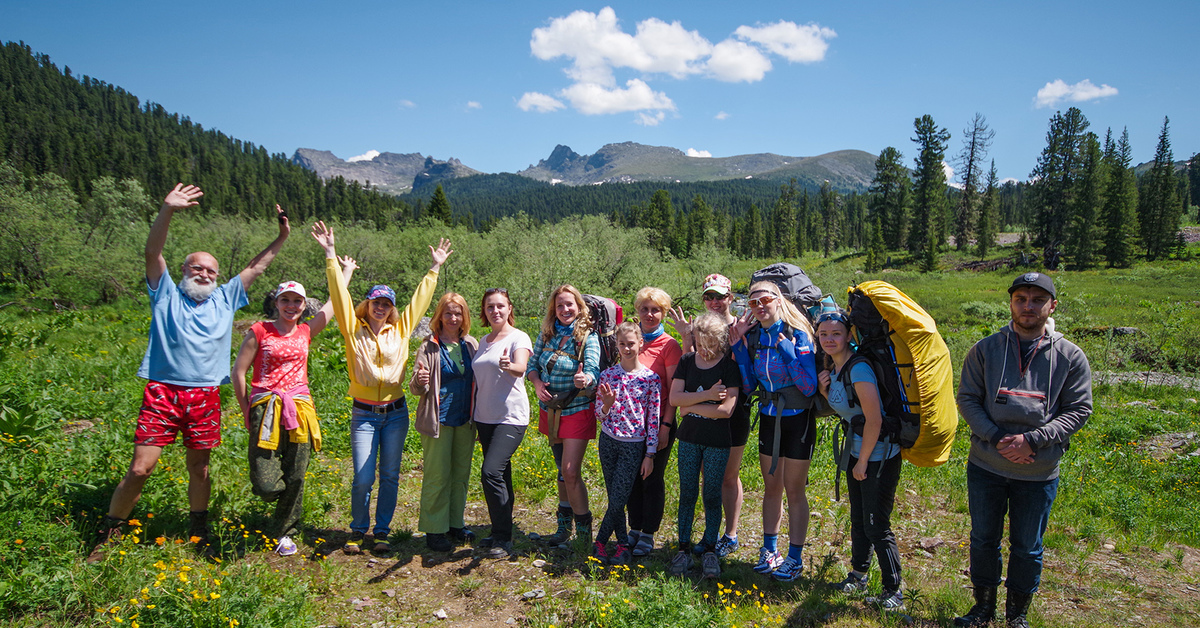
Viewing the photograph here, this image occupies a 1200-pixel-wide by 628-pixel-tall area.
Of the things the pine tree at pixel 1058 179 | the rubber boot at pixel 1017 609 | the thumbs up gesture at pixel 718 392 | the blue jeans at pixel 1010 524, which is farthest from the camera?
the pine tree at pixel 1058 179

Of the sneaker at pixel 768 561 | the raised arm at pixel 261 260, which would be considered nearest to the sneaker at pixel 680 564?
the sneaker at pixel 768 561

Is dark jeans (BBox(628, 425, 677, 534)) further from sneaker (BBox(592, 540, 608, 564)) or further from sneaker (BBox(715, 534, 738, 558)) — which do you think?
sneaker (BBox(715, 534, 738, 558))

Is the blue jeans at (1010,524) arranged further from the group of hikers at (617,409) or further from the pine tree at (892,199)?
the pine tree at (892,199)

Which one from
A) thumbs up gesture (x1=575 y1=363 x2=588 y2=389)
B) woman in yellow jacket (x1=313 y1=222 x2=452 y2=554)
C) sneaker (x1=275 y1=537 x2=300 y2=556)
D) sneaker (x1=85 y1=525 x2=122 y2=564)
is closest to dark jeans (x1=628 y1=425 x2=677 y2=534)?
thumbs up gesture (x1=575 y1=363 x2=588 y2=389)

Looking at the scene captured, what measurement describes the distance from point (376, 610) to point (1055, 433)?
4406 mm

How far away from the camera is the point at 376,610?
3760 mm

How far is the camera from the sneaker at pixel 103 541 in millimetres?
3762

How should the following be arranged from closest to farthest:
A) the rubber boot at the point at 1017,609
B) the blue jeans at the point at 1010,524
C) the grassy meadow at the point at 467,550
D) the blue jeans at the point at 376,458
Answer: the grassy meadow at the point at 467,550
the blue jeans at the point at 1010,524
the rubber boot at the point at 1017,609
the blue jeans at the point at 376,458

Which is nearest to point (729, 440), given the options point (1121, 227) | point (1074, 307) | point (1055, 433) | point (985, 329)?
point (1055, 433)

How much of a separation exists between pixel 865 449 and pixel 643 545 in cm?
188

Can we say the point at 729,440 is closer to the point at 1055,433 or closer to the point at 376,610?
the point at 1055,433

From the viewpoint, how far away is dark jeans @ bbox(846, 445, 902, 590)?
381 centimetres

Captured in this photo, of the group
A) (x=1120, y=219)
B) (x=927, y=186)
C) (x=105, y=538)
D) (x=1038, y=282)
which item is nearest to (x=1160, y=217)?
(x=1120, y=219)

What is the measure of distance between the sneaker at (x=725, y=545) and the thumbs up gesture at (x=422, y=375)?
272cm
